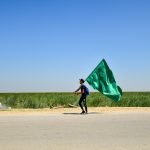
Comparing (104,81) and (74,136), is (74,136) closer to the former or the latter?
(74,136)

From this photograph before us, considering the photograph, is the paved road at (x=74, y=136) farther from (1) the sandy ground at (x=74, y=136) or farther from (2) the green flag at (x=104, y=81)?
(2) the green flag at (x=104, y=81)

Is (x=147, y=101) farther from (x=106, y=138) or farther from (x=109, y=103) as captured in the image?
(x=106, y=138)

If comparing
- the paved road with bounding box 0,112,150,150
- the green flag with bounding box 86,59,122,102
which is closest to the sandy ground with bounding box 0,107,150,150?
the paved road with bounding box 0,112,150,150

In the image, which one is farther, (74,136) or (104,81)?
(104,81)

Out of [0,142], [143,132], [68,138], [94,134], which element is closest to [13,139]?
[0,142]

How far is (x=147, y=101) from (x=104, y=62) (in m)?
6.87

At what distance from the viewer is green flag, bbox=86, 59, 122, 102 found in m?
24.1

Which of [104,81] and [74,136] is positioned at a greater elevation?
[104,81]

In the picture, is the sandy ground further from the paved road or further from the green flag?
the green flag

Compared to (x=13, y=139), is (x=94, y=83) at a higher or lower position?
higher

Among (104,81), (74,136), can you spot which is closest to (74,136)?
(74,136)

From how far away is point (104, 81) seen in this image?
24.2m

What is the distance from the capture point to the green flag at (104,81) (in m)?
24.1

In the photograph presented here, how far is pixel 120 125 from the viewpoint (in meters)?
15.6
